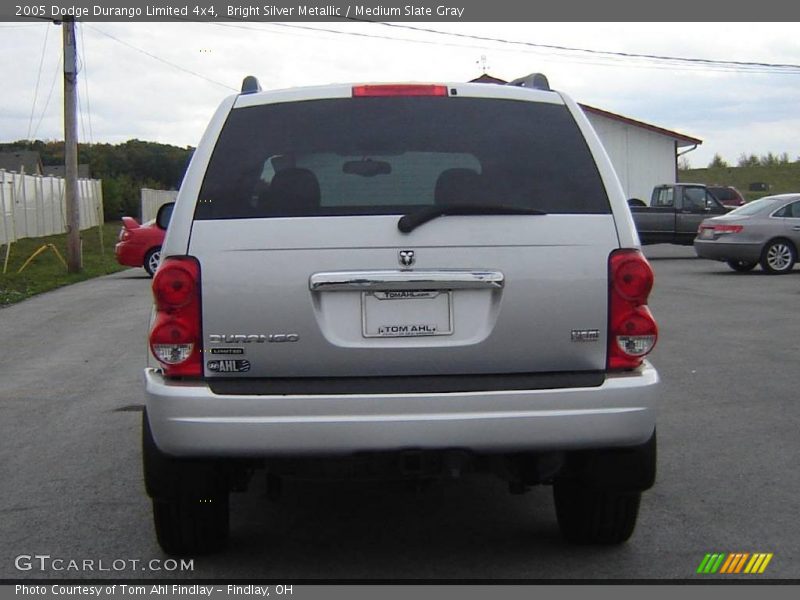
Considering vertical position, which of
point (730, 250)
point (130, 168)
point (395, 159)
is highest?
point (130, 168)

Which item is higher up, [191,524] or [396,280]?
[396,280]

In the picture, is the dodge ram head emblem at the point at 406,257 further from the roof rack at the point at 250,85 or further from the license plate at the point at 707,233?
the license plate at the point at 707,233

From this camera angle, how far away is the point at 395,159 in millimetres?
4445

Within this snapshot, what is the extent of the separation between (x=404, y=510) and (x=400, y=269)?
1.90 metres

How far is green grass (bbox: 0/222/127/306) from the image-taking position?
20.8 meters

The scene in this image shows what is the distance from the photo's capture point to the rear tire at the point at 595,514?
15.5ft

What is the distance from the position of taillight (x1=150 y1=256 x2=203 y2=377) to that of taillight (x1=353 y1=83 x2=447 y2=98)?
1.02m

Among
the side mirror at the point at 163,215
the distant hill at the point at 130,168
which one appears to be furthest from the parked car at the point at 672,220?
the distant hill at the point at 130,168

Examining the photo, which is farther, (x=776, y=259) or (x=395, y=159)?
(x=776, y=259)
